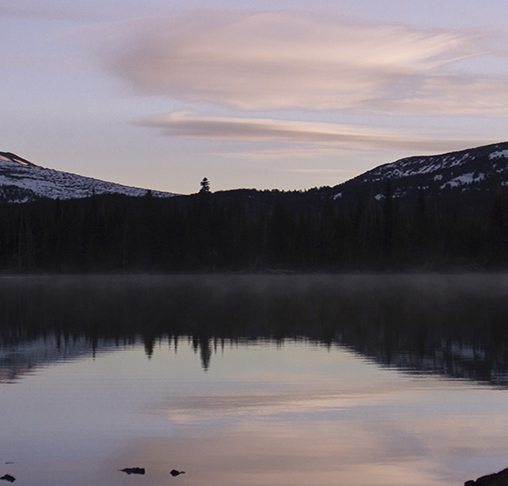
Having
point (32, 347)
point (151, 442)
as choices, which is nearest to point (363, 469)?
point (151, 442)

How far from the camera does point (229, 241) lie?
134 metres

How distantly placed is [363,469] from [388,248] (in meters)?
117

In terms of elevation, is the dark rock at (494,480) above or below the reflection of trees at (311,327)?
below

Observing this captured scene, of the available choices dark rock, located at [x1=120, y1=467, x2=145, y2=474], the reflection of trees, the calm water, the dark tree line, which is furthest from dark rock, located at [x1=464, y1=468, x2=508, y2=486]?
the dark tree line

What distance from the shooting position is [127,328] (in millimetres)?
32500

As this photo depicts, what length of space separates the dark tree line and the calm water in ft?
316

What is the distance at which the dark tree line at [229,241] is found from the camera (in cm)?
12781

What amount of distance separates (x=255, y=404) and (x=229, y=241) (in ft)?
387

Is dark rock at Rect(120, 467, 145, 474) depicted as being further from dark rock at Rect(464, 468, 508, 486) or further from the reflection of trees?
the reflection of trees

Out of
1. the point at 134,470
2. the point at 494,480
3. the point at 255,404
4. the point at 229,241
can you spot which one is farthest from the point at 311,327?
the point at 229,241

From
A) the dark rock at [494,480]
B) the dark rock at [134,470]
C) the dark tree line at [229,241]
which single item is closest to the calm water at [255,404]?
the dark rock at [134,470]

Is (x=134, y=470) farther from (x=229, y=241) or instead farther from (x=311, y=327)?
(x=229, y=241)

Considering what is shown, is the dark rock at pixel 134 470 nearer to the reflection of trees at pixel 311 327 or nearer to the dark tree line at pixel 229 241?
the reflection of trees at pixel 311 327

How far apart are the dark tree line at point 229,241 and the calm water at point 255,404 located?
96423mm
